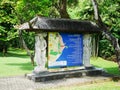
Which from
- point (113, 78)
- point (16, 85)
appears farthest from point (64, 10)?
point (16, 85)

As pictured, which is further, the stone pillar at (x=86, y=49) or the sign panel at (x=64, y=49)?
the stone pillar at (x=86, y=49)

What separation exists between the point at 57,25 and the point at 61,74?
268 cm

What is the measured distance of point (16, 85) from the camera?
12.2 metres

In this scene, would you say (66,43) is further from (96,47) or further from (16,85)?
(96,47)

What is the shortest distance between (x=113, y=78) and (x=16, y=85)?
5499mm

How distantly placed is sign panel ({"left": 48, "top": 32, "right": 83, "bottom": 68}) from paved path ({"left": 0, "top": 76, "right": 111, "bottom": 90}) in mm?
1139

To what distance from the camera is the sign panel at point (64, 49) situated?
13.8m

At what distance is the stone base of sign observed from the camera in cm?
1296

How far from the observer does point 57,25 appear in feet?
45.1

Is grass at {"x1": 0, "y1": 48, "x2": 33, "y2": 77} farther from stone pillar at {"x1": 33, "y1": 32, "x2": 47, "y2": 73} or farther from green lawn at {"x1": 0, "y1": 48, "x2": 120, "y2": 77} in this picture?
stone pillar at {"x1": 33, "y1": 32, "x2": 47, "y2": 73}

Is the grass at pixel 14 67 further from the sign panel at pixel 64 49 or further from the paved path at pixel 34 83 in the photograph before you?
the sign panel at pixel 64 49

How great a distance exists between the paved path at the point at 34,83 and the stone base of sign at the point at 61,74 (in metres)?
0.30

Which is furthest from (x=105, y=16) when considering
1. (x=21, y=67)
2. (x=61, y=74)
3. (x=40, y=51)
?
(x=40, y=51)

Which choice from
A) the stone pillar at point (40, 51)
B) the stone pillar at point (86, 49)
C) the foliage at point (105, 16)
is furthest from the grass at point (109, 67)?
A: the stone pillar at point (40, 51)
